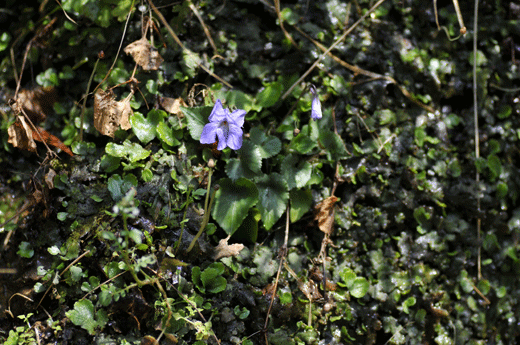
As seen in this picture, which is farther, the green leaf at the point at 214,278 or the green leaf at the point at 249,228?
the green leaf at the point at 249,228

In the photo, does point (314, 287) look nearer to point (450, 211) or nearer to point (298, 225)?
point (298, 225)

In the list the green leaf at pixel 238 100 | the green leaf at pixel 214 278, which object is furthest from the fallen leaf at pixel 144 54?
the green leaf at pixel 214 278

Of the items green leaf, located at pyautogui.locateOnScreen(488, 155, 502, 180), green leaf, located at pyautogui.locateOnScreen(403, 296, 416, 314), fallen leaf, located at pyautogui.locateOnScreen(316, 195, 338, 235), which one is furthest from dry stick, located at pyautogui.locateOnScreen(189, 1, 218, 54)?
green leaf, located at pyautogui.locateOnScreen(488, 155, 502, 180)

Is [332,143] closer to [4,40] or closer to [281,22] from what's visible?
[281,22]

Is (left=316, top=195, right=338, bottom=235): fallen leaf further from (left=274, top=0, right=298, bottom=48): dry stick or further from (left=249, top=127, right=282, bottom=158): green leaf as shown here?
(left=274, top=0, right=298, bottom=48): dry stick

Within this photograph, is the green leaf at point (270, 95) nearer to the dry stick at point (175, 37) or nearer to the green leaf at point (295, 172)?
the dry stick at point (175, 37)

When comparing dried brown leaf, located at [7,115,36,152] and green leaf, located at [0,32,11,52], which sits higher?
green leaf, located at [0,32,11,52]
